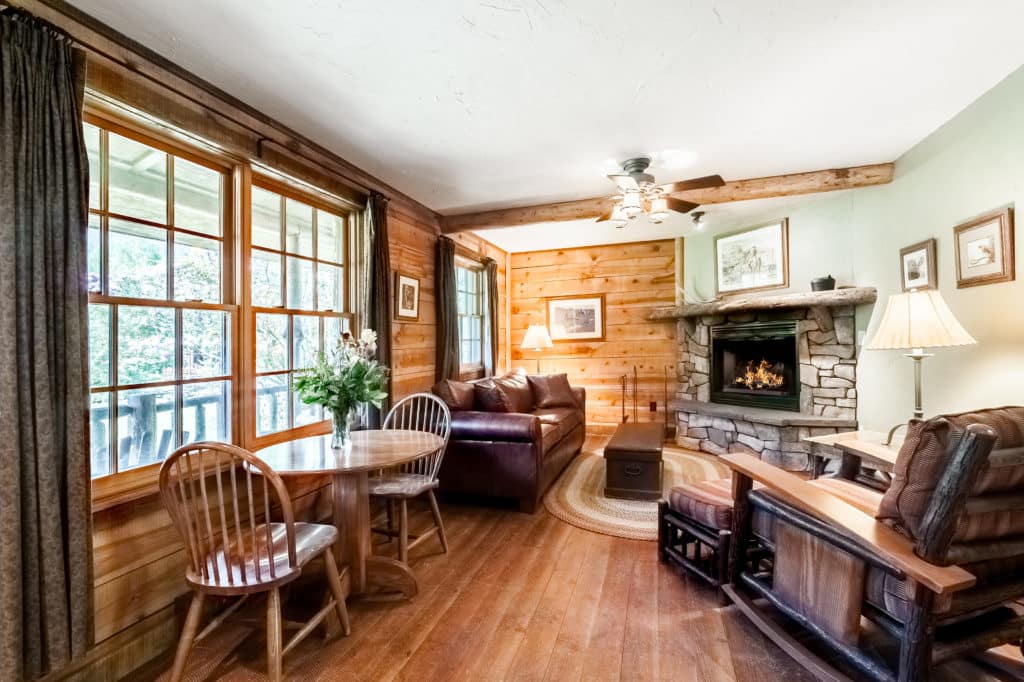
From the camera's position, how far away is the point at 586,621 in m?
1.93

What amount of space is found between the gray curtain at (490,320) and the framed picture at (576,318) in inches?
39.6

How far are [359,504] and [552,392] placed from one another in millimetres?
2909

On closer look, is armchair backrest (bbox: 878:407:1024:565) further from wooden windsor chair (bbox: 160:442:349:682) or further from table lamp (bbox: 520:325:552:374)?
table lamp (bbox: 520:325:552:374)

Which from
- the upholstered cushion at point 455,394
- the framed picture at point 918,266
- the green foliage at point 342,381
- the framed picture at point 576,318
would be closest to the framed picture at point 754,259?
the framed picture at point 918,266

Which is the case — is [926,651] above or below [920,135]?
below

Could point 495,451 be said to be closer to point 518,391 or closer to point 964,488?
point 518,391

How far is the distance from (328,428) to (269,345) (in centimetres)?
74

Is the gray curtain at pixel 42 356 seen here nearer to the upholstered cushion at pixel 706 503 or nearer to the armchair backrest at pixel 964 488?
the upholstered cushion at pixel 706 503

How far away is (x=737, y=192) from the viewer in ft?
11.4

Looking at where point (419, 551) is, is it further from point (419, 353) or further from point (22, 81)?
point (22, 81)

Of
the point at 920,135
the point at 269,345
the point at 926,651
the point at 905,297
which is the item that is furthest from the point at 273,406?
the point at 920,135

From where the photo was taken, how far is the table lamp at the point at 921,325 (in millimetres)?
2102

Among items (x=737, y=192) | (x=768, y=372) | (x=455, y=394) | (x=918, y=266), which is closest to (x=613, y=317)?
(x=768, y=372)

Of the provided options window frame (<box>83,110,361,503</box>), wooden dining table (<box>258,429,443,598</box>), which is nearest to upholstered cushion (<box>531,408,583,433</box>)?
wooden dining table (<box>258,429,443,598</box>)
